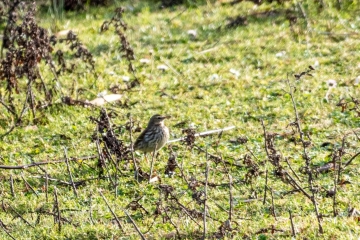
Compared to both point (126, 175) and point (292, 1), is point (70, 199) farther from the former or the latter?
point (292, 1)

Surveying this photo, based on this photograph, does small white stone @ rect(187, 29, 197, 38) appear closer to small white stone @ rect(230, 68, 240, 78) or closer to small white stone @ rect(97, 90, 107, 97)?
small white stone @ rect(230, 68, 240, 78)

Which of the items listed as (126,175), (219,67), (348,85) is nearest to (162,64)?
(219,67)

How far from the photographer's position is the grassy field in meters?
6.57

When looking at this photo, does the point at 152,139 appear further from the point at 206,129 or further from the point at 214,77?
the point at 214,77

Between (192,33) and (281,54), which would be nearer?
(281,54)

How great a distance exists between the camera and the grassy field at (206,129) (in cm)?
657

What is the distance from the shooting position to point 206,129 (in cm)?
923

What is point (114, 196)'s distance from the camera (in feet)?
24.3

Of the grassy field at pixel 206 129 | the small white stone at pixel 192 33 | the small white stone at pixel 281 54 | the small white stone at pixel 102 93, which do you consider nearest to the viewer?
the grassy field at pixel 206 129

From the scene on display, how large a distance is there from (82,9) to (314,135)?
6.75 metres

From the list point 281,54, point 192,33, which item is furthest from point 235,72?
point 192,33

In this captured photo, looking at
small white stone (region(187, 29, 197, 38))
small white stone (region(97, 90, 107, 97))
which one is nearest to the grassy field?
small white stone (region(187, 29, 197, 38))

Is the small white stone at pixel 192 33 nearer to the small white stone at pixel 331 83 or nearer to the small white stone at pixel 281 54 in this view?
the small white stone at pixel 281 54

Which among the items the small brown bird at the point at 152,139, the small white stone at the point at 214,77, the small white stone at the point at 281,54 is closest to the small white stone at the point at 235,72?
the small white stone at the point at 214,77
